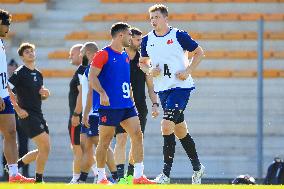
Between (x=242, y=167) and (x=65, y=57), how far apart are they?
13.2ft

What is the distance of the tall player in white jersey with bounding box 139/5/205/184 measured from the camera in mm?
12508

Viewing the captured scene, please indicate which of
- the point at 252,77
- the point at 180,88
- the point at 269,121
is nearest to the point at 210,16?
the point at 252,77

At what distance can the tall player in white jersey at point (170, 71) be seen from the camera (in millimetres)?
12508

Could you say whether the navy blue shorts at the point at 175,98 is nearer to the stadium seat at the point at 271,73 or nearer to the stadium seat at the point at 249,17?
the stadium seat at the point at 271,73

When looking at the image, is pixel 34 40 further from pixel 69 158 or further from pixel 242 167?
pixel 242 167

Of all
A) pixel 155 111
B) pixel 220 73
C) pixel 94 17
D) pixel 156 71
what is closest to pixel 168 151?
pixel 156 71

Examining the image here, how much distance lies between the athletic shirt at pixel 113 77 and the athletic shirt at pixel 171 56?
49 cm

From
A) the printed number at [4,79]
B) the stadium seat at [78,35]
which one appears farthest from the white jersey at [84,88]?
A: the stadium seat at [78,35]

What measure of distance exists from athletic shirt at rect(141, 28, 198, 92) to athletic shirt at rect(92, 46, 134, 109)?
494 mm

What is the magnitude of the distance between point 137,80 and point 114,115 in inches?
98.4

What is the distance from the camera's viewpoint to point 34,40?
67.7 ft

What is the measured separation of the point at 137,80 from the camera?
48.3 ft

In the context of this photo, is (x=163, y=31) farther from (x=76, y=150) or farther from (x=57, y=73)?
(x=57, y=73)

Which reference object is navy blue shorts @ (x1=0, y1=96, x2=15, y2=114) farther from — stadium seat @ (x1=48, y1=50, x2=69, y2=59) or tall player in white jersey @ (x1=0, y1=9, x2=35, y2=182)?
stadium seat @ (x1=48, y1=50, x2=69, y2=59)
